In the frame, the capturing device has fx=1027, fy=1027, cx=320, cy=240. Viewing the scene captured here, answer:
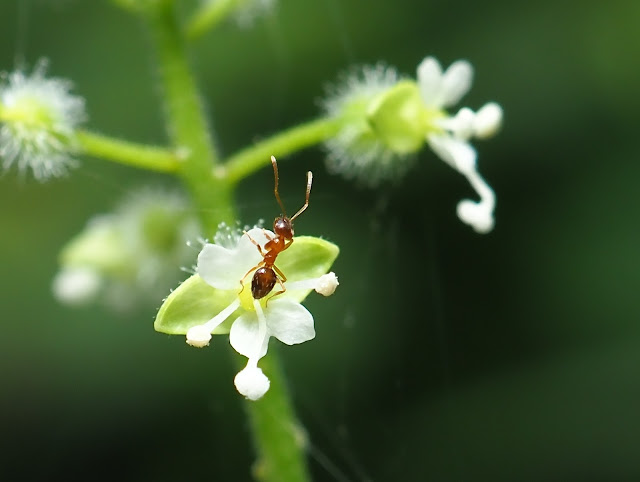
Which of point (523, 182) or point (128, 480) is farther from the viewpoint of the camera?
point (523, 182)

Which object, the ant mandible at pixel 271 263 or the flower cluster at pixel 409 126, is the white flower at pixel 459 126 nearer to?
the flower cluster at pixel 409 126

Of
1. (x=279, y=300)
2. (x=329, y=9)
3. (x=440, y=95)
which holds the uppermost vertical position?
(x=329, y=9)

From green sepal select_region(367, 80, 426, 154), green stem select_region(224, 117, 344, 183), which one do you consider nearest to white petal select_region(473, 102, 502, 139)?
green sepal select_region(367, 80, 426, 154)

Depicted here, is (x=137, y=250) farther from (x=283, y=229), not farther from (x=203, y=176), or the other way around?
(x=283, y=229)

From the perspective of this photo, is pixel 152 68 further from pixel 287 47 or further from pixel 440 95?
pixel 440 95

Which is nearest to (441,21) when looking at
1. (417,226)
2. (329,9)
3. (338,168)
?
(329,9)

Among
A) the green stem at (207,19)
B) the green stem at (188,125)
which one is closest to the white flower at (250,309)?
the green stem at (188,125)
